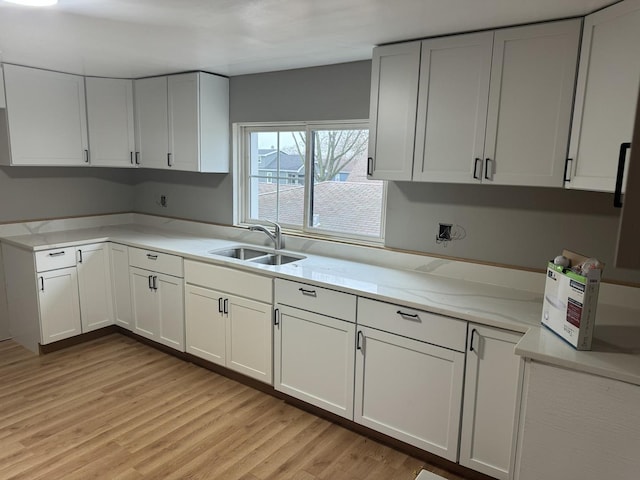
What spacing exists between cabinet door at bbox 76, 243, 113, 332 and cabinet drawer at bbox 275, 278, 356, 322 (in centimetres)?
191

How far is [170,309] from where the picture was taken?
3516 millimetres

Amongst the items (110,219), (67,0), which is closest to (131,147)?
(110,219)

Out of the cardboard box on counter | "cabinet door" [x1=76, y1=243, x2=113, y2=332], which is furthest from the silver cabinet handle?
"cabinet door" [x1=76, y1=243, x2=113, y2=332]

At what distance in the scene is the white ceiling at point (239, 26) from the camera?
6.52 feet

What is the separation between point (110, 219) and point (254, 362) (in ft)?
8.16

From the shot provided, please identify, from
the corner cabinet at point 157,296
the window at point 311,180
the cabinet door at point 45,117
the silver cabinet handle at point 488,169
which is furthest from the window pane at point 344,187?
the cabinet door at point 45,117

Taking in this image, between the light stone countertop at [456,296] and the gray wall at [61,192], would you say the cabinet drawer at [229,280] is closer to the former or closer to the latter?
the light stone countertop at [456,296]

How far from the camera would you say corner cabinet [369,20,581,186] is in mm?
2117

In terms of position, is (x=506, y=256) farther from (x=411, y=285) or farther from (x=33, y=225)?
(x=33, y=225)

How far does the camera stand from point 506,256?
259cm

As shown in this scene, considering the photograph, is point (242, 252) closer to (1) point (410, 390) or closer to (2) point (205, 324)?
(2) point (205, 324)

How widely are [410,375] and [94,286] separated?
285cm

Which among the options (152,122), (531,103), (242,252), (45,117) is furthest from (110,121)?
(531,103)

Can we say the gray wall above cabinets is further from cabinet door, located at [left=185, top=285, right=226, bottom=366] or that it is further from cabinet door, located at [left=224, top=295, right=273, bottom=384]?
cabinet door, located at [left=185, top=285, right=226, bottom=366]
